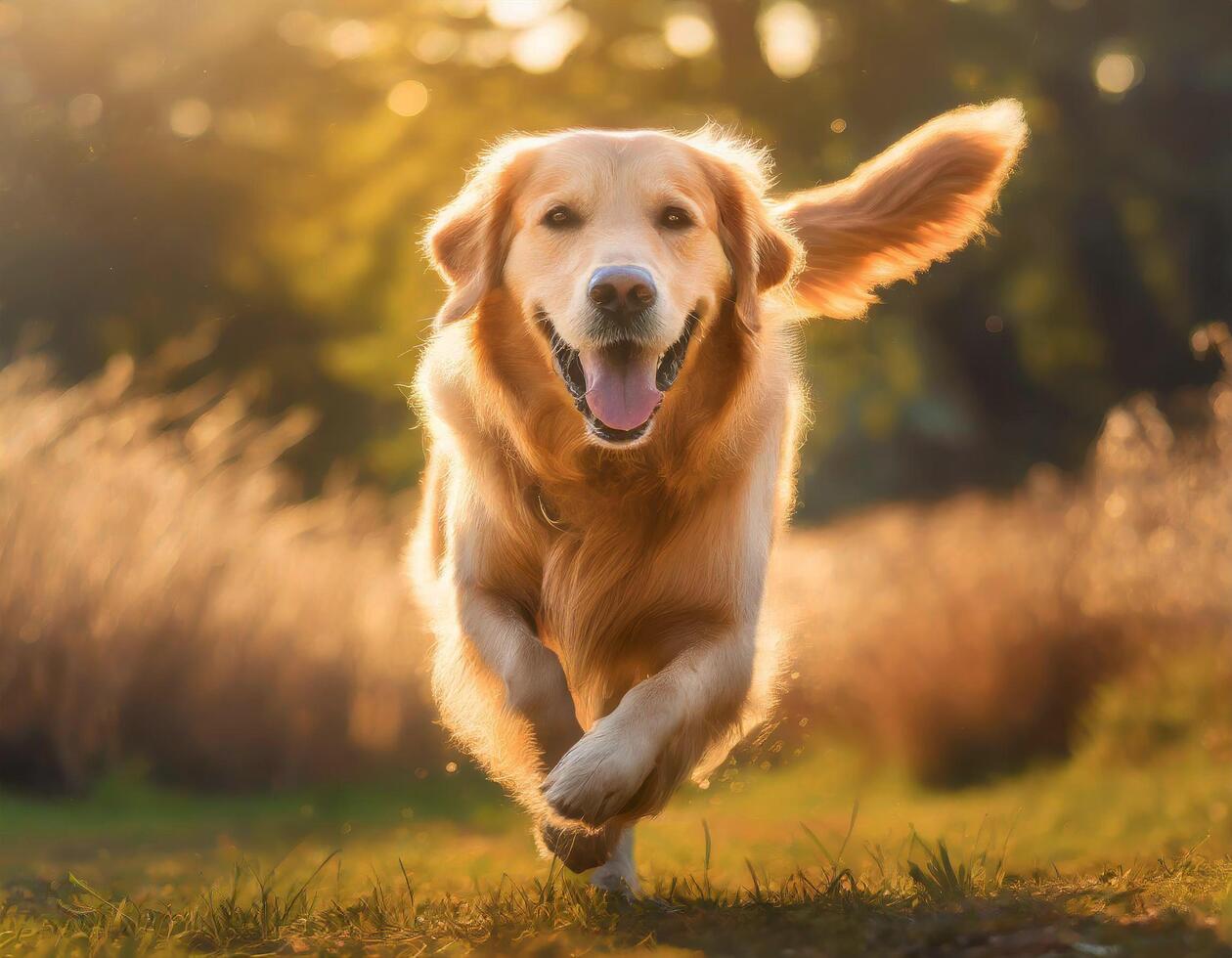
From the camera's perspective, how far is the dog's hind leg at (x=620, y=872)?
13.0 feet

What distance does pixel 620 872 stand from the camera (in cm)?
401

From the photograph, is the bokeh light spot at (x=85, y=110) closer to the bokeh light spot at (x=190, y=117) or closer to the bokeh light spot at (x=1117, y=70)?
the bokeh light spot at (x=190, y=117)

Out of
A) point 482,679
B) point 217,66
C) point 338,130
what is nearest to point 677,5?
point 338,130

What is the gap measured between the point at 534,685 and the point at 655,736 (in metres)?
0.37

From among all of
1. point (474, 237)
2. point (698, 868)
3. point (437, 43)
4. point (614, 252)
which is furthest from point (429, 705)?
point (437, 43)

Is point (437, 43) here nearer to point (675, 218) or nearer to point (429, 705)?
point (429, 705)

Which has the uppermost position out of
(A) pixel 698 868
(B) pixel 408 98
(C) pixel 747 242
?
(B) pixel 408 98

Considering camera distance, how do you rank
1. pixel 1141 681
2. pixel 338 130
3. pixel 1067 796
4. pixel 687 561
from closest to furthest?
pixel 687 561 → pixel 1067 796 → pixel 1141 681 → pixel 338 130

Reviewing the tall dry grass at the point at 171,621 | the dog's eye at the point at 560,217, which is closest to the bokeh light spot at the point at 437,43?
the tall dry grass at the point at 171,621

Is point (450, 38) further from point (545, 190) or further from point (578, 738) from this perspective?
point (578, 738)

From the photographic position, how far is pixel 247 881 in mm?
3836

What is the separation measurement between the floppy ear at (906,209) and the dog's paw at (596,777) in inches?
83.7

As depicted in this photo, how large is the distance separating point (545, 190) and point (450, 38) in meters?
8.68

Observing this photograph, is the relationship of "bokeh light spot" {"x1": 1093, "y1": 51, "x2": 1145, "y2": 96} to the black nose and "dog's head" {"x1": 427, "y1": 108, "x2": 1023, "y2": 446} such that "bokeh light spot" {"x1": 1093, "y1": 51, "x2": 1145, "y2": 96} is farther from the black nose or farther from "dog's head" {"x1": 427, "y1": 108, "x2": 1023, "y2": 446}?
the black nose
